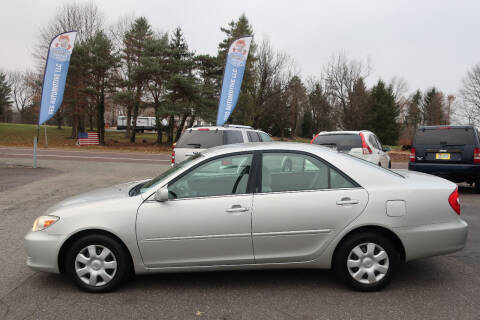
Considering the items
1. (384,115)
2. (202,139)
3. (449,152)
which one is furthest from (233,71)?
(384,115)

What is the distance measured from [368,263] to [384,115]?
55793 millimetres

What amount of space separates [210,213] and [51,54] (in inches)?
849

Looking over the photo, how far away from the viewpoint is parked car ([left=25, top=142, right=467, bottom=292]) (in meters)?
3.55

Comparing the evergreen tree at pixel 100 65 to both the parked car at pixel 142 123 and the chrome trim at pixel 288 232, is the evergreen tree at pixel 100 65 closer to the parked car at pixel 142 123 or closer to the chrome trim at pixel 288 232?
the parked car at pixel 142 123

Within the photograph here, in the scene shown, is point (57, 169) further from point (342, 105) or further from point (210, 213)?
point (342, 105)

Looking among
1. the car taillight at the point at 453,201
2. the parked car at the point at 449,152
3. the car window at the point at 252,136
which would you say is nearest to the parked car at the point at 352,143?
the parked car at the point at 449,152

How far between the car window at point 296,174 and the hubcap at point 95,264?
1.69 metres

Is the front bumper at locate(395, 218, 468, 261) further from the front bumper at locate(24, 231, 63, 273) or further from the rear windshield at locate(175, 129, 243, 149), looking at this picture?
the rear windshield at locate(175, 129, 243, 149)

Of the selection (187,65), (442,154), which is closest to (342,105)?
(187,65)

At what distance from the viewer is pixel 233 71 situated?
22438mm

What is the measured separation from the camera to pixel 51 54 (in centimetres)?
2103

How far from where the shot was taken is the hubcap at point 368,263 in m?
3.61

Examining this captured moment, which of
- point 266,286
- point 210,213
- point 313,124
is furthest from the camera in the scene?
point 313,124

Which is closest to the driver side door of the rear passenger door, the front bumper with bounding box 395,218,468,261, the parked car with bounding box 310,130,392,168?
the rear passenger door
